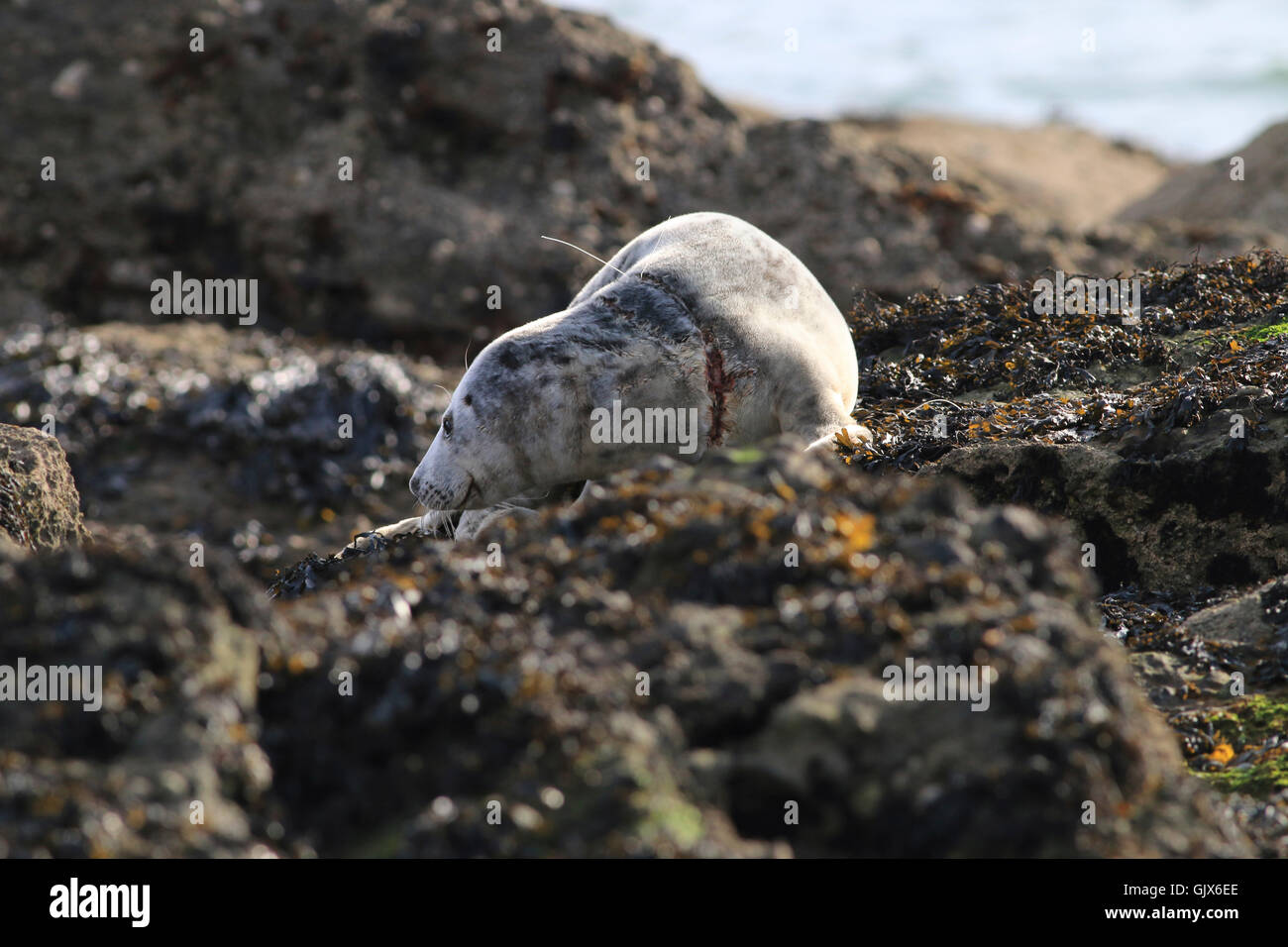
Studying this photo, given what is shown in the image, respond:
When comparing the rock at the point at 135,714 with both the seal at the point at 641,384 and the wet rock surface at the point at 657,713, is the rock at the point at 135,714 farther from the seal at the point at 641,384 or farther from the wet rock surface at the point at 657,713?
the seal at the point at 641,384

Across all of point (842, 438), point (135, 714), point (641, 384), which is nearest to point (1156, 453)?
point (842, 438)

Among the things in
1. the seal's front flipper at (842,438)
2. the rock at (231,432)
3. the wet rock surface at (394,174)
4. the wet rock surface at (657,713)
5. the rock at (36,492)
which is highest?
the wet rock surface at (394,174)

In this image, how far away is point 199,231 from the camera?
47.7ft

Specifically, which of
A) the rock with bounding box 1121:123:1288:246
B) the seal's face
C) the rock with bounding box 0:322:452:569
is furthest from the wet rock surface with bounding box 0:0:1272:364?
the seal's face

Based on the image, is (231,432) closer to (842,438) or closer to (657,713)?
(842,438)

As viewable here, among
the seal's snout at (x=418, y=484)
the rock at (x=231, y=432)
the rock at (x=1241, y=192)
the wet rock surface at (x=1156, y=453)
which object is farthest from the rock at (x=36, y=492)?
the rock at (x=1241, y=192)

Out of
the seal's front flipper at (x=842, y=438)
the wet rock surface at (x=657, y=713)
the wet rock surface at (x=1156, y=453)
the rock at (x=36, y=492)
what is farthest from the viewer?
the seal's front flipper at (x=842, y=438)

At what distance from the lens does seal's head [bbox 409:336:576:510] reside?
5211mm

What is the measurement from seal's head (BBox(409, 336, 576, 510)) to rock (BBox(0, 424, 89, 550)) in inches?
59.1

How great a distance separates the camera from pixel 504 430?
17.3ft

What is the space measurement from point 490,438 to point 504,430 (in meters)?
0.07

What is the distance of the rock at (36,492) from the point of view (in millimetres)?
5137

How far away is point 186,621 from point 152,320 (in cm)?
1218

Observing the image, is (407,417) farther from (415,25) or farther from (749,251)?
(749,251)
